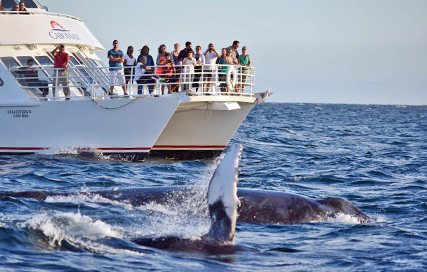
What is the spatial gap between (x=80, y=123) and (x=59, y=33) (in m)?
3.16

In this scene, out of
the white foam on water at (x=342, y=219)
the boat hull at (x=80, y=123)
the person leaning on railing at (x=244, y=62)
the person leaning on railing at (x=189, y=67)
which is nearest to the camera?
the white foam on water at (x=342, y=219)

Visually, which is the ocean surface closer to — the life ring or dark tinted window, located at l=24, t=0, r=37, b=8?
the life ring

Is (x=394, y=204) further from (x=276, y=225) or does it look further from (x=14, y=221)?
(x=14, y=221)

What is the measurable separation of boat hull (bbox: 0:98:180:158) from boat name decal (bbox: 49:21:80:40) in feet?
8.31

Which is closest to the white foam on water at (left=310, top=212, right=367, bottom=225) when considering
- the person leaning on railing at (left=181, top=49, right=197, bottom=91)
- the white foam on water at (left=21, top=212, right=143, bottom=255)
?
the white foam on water at (left=21, top=212, right=143, bottom=255)

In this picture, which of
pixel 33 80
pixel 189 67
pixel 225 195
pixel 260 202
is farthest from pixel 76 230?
pixel 33 80

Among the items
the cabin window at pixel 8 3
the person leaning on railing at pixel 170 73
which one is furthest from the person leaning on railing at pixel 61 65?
the cabin window at pixel 8 3

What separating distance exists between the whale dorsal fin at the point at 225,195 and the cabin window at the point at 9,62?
13168 millimetres

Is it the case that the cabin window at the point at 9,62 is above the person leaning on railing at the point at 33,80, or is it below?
above

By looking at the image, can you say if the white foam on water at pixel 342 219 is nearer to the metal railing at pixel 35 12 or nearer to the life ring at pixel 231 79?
the life ring at pixel 231 79

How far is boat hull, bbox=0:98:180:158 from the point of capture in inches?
739

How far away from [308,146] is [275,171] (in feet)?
32.6

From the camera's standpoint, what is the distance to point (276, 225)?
975cm

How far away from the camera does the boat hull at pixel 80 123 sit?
61.6 feet
